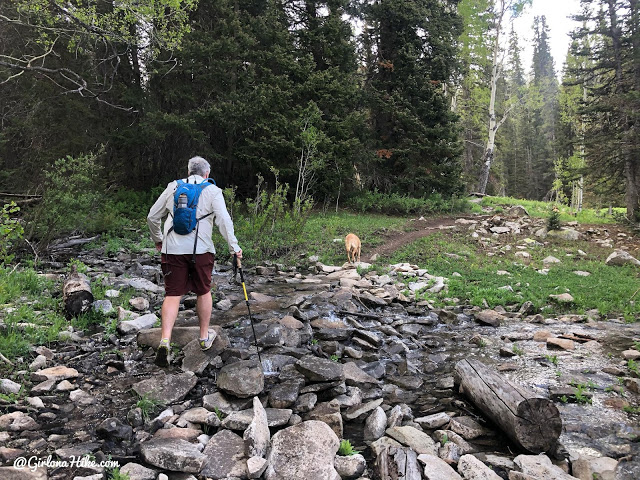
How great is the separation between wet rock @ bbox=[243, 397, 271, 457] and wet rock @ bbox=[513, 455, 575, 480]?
1.82 metres

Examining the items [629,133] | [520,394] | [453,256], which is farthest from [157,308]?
[629,133]

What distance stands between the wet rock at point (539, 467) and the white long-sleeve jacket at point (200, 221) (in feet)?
10.3

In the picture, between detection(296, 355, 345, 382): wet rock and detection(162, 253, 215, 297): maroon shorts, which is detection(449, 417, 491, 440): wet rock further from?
detection(162, 253, 215, 297): maroon shorts

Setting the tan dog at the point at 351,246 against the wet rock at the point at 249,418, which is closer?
the wet rock at the point at 249,418

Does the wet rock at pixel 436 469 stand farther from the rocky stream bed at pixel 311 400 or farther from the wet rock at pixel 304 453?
the wet rock at pixel 304 453

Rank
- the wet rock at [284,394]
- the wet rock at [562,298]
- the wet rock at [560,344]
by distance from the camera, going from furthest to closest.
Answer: the wet rock at [562,298]
the wet rock at [560,344]
the wet rock at [284,394]

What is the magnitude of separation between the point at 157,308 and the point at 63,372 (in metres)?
2.21

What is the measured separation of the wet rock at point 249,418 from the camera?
2973 millimetres

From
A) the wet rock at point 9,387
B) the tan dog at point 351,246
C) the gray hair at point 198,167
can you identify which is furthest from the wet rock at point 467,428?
the tan dog at point 351,246

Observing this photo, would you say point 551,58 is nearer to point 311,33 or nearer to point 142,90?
point 311,33

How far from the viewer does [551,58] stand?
68.7 m

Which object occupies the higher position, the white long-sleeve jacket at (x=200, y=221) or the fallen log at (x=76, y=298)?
the white long-sleeve jacket at (x=200, y=221)

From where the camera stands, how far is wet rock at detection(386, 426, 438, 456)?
295cm

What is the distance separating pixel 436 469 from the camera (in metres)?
2.66
